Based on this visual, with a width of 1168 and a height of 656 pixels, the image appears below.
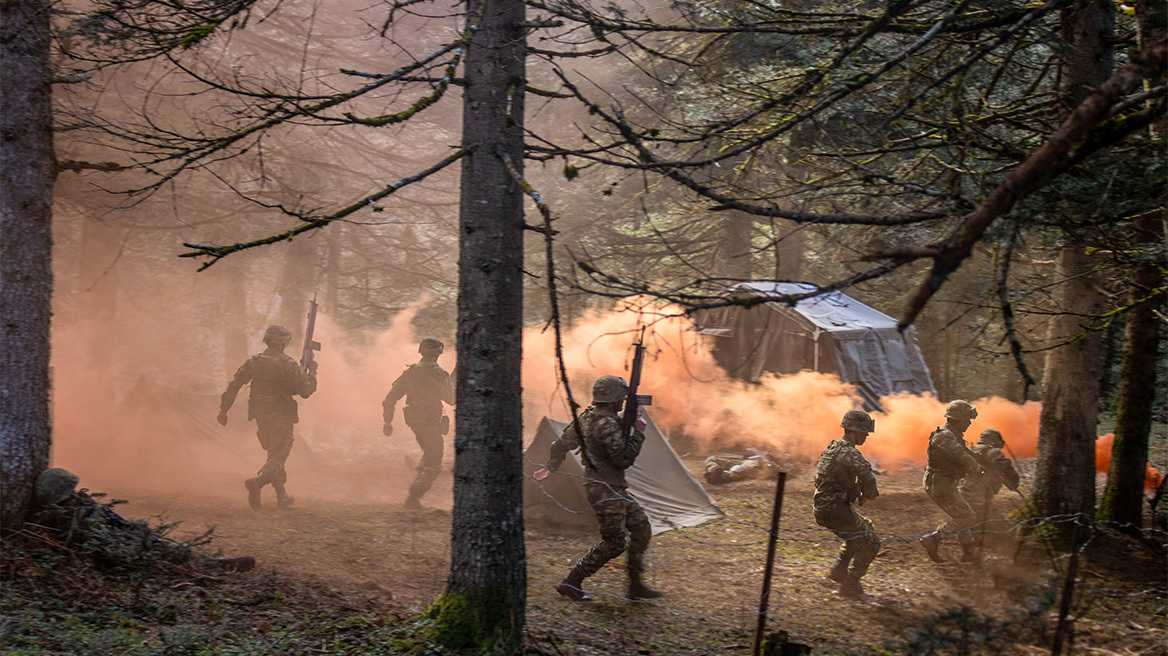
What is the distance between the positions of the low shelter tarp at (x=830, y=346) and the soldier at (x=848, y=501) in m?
6.74

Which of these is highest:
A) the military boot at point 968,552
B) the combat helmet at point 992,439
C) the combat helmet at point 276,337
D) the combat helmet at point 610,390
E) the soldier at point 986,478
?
the combat helmet at point 276,337

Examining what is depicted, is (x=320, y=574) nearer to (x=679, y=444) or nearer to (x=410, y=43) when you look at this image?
(x=679, y=444)

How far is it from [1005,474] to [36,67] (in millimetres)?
9649

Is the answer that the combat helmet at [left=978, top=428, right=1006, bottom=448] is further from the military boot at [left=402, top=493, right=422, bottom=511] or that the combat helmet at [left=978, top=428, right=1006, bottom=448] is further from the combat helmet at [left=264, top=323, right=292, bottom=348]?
the combat helmet at [left=264, top=323, right=292, bottom=348]

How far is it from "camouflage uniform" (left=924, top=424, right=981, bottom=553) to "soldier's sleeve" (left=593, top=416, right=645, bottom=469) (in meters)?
3.45

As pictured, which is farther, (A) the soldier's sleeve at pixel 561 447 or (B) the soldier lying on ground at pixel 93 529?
(A) the soldier's sleeve at pixel 561 447

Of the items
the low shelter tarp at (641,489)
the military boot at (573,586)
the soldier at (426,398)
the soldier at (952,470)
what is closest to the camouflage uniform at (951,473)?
the soldier at (952,470)

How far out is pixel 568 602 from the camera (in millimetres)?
6422

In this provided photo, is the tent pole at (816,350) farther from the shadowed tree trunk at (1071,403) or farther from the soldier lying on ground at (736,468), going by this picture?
the shadowed tree trunk at (1071,403)

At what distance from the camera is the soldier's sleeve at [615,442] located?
6463 millimetres

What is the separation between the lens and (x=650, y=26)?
4848mm

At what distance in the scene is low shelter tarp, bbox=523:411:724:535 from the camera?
29.3 ft

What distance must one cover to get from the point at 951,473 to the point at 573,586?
417cm

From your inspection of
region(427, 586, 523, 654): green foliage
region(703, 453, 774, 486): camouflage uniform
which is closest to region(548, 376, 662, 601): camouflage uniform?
region(427, 586, 523, 654): green foliage
